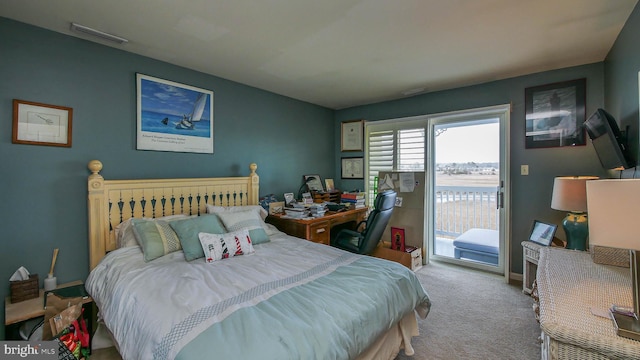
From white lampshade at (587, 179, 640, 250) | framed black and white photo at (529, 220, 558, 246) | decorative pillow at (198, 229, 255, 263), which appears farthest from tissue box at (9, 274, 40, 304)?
framed black and white photo at (529, 220, 558, 246)

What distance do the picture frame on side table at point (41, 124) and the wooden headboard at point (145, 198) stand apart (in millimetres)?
283

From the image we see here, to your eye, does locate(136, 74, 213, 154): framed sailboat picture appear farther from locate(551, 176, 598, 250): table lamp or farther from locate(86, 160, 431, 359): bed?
locate(551, 176, 598, 250): table lamp

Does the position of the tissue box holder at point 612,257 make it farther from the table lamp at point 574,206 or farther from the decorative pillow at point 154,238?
the decorative pillow at point 154,238

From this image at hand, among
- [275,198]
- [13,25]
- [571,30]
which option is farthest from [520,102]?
[13,25]

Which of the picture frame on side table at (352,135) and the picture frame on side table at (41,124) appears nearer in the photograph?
the picture frame on side table at (41,124)

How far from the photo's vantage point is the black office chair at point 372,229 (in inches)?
110

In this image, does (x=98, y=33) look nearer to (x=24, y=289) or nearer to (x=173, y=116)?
(x=173, y=116)

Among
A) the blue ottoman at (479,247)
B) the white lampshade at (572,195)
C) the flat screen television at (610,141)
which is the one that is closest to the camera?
the flat screen television at (610,141)

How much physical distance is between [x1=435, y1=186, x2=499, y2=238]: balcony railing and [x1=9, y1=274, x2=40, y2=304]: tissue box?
4.50 m

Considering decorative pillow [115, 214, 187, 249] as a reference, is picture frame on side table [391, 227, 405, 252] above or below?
below

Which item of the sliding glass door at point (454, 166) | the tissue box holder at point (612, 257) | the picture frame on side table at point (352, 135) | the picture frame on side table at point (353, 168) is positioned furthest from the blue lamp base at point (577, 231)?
the picture frame on side table at point (352, 135)

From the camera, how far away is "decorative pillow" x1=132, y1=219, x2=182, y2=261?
2037mm

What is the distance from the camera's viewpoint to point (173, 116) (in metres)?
2.73

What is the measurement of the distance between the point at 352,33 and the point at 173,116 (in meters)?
1.89
